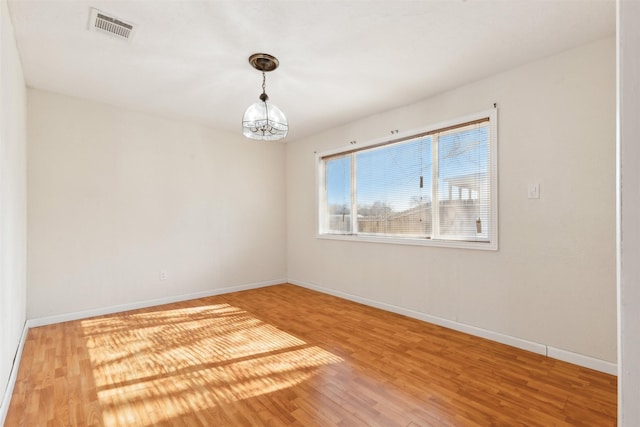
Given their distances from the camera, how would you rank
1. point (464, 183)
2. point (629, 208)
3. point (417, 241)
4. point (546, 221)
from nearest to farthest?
point (629, 208)
point (546, 221)
point (464, 183)
point (417, 241)

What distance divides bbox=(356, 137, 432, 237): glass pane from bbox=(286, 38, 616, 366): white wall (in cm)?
37

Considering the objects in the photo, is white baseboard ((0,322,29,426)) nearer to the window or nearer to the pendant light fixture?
the pendant light fixture

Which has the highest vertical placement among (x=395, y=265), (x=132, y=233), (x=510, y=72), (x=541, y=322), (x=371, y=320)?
(x=510, y=72)

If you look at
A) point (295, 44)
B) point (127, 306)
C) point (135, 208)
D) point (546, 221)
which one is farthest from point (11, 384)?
point (546, 221)

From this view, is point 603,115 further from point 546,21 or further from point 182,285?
point 182,285

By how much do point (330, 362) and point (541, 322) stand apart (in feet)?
6.09

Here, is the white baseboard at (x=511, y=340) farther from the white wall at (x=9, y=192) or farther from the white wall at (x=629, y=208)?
the white wall at (x=9, y=192)

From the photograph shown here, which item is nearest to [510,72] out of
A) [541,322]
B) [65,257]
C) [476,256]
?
[476,256]

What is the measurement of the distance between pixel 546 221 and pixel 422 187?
4.29 ft

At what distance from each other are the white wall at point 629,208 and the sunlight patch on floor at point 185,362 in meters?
2.03

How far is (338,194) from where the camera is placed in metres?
4.84

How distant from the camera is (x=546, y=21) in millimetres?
2164

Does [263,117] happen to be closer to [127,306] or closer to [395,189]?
[395,189]

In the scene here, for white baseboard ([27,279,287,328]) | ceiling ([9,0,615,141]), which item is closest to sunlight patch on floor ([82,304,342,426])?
white baseboard ([27,279,287,328])
